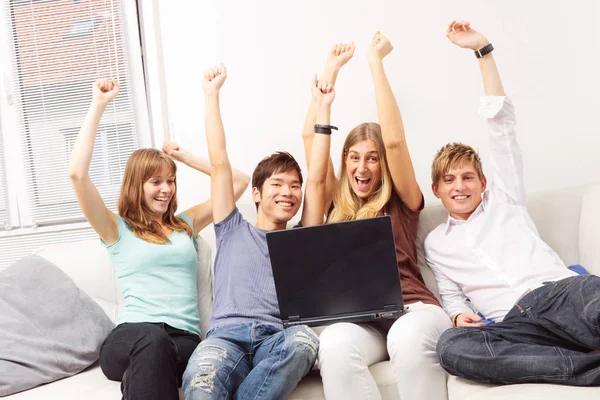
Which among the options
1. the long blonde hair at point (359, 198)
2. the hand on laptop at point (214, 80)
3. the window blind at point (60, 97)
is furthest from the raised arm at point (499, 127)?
the window blind at point (60, 97)

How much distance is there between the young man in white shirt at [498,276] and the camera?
1535 mm

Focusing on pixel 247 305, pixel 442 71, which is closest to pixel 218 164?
pixel 247 305

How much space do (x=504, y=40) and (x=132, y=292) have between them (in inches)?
65.0

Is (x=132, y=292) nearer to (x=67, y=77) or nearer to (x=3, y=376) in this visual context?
(x=3, y=376)

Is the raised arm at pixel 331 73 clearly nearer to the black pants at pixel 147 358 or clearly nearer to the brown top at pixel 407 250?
the brown top at pixel 407 250

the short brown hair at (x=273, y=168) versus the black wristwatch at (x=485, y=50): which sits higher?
the black wristwatch at (x=485, y=50)

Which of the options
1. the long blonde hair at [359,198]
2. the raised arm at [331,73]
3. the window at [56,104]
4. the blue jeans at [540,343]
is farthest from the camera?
the window at [56,104]

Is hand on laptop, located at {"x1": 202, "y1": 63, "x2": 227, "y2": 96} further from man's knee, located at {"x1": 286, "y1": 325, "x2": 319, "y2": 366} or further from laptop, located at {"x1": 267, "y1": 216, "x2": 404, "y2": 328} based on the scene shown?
man's knee, located at {"x1": 286, "y1": 325, "x2": 319, "y2": 366}

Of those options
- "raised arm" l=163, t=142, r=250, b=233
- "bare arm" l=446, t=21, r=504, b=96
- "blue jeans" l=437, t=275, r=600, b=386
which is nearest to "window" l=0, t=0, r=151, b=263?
"raised arm" l=163, t=142, r=250, b=233

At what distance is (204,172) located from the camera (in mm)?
2402

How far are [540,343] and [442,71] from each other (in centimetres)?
127

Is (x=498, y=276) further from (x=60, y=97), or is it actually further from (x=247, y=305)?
(x=60, y=97)

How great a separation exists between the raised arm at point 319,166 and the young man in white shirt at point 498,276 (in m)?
0.36

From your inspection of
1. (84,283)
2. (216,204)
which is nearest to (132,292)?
(84,283)
